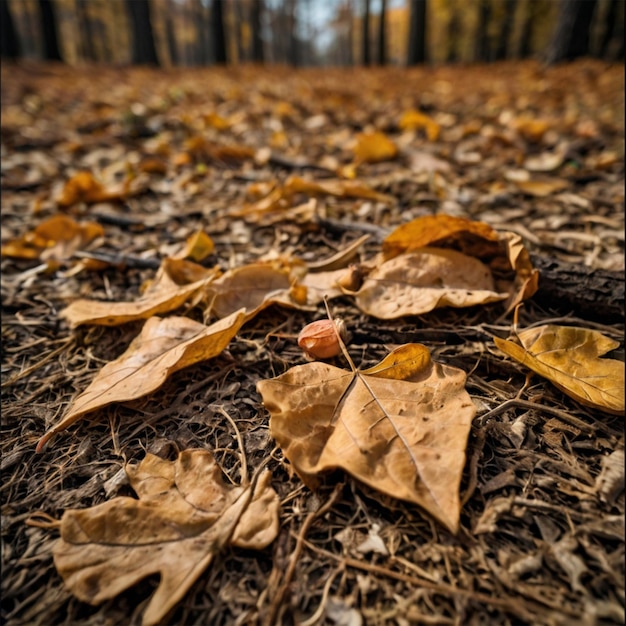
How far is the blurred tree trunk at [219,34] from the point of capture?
11.0 metres

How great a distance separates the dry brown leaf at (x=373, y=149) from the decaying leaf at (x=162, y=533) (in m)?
2.11

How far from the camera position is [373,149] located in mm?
2471

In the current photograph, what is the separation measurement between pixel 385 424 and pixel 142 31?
43.6 feet

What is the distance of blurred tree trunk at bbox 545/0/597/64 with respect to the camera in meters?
6.26

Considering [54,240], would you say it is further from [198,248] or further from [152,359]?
[152,359]

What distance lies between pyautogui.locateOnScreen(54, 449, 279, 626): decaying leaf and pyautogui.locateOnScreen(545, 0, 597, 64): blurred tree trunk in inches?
318

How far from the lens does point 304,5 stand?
1628 inches

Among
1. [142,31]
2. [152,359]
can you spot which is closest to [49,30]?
[142,31]

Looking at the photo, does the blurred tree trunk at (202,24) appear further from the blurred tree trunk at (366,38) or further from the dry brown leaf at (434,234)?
the dry brown leaf at (434,234)

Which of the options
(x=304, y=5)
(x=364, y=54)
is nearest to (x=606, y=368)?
(x=364, y=54)

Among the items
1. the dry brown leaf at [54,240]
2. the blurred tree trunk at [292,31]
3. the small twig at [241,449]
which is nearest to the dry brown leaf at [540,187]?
the small twig at [241,449]

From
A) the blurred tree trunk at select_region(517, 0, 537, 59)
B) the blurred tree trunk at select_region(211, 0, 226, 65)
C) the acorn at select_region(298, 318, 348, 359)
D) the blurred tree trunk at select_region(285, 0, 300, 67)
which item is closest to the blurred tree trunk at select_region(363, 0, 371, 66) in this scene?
the blurred tree trunk at select_region(517, 0, 537, 59)

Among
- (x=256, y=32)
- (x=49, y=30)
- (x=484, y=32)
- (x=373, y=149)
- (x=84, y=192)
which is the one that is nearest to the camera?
(x=84, y=192)

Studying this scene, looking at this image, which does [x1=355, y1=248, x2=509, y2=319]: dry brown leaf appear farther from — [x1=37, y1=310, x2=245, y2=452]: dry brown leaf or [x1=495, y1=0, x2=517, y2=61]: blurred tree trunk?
[x1=495, y1=0, x2=517, y2=61]: blurred tree trunk
